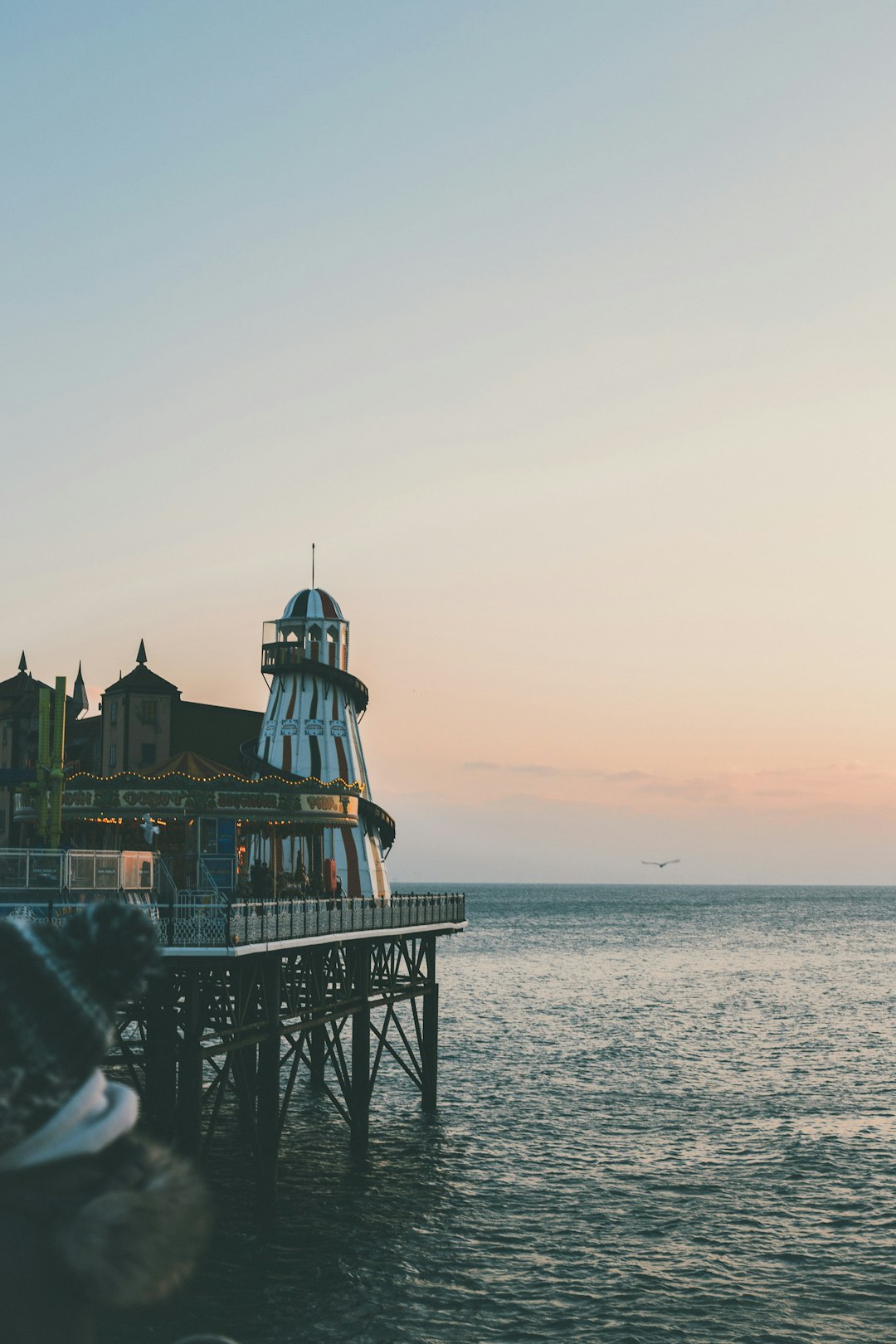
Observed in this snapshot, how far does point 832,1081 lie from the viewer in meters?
44.9

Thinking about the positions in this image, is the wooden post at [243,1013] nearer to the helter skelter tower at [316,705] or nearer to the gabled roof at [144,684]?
the helter skelter tower at [316,705]

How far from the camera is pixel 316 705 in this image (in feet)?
164

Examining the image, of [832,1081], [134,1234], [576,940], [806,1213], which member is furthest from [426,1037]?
[576,940]

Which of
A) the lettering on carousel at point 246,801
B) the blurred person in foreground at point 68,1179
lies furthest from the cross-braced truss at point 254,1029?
the blurred person in foreground at point 68,1179

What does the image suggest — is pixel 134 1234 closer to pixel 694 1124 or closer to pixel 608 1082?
pixel 694 1124

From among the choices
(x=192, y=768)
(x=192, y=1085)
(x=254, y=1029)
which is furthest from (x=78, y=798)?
(x=192, y=1085)

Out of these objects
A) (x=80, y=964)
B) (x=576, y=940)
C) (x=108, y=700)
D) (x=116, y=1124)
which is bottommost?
(x=576, y=940)

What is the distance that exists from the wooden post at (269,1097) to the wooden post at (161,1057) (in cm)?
181

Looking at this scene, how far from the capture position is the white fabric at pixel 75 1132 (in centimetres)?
351

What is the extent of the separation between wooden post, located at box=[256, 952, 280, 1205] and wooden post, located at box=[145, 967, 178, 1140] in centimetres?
181

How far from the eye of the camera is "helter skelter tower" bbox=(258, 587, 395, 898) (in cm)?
4881

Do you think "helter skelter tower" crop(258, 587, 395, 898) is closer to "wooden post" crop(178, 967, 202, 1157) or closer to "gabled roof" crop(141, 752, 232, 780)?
"gabled roof" crop(141, 752, 232, 780)

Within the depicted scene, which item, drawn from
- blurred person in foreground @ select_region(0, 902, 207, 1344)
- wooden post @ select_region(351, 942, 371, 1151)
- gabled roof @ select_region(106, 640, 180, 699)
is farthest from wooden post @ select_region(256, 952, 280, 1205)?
gabled roof @ select_region(106, 640, 180, 699)

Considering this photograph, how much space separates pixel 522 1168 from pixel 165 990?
36.7 feet
